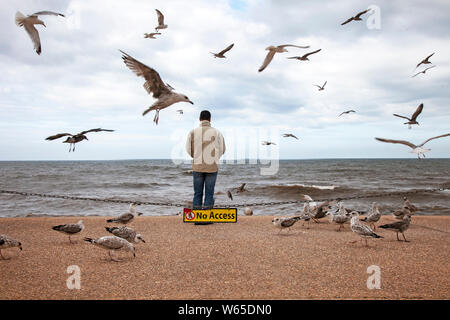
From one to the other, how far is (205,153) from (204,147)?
143 millimetres

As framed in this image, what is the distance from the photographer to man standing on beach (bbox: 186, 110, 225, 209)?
300 inches

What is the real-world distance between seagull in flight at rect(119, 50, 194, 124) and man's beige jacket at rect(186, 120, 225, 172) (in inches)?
31.5

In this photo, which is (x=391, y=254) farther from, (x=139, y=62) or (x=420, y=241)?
(x=139, y=62)

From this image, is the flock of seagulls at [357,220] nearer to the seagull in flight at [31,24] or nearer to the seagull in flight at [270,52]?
the seagull in flight at [270,52]

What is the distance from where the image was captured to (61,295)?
3676 mm

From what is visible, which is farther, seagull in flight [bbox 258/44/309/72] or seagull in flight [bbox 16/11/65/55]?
seagull in flight [bbox 258/44/309/72]

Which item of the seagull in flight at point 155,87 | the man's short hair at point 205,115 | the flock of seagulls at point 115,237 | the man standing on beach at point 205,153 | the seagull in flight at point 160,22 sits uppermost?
the seagull in flight at point 160,22

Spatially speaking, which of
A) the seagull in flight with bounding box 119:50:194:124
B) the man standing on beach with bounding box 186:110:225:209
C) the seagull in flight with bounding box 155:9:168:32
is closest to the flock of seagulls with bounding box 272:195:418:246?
the man standing on beach with bounding box 186:110:225:209

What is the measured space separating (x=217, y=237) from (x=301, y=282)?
2.70 metres

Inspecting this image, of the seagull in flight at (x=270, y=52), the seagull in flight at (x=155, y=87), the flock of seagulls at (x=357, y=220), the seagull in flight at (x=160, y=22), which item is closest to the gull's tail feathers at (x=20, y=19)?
the seagull in flight at (x=155, y=87)

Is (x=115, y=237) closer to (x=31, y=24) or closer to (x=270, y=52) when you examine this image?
(x=31, y=24)

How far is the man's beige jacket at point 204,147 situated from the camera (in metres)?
7.62

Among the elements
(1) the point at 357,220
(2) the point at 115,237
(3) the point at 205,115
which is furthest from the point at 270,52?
(2) the point at 115,237

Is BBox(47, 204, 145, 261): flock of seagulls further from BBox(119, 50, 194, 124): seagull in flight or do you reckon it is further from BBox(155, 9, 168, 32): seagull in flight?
BBox(155, 9, 168, 32): seagull in flight
